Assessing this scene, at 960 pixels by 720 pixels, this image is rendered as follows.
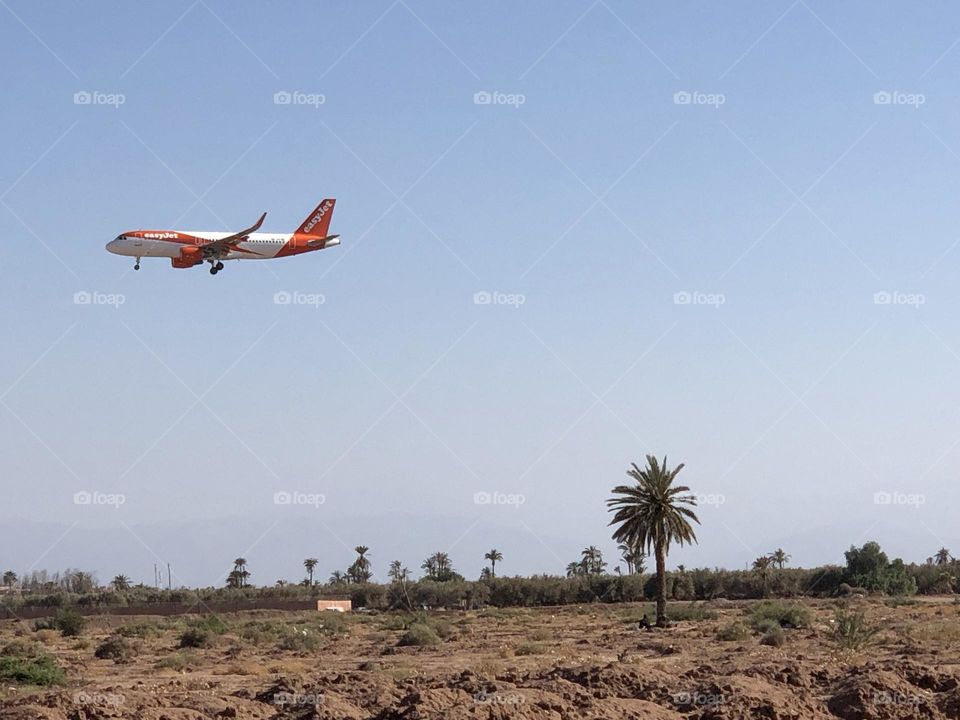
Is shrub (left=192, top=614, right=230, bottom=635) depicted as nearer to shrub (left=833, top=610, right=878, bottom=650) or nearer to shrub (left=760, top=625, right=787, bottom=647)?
shrub (left=760, top=625, right=787, bottom=647)

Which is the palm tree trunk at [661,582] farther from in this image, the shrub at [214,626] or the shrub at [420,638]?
the shrub at [214,626]

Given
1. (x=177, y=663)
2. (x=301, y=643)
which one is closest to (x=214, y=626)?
(x=301, y=643)

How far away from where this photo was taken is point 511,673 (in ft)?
98.3

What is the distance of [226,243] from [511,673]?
41494 mm

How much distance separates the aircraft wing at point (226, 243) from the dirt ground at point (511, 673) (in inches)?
737

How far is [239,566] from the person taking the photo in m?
167

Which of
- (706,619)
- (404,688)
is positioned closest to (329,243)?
(706,619)

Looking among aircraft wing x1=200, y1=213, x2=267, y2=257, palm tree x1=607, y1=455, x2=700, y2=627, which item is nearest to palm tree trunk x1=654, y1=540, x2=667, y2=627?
palm tree x1=607, y1=455, x2=700, y2=627

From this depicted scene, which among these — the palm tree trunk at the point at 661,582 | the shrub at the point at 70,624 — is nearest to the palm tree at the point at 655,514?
the palm tree trunk at the point at 661,582

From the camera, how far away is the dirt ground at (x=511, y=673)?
23516 millimetres

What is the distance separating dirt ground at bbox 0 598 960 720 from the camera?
23516 millimetres

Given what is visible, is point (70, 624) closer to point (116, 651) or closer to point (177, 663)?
point (116, 651)

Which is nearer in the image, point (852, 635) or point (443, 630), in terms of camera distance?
point (852, 635)

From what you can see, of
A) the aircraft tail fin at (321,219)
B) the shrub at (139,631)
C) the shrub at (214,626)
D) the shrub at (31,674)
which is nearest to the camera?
the shrub at (31,674)
